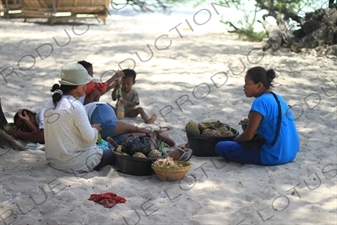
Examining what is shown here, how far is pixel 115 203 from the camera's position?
4.33 meters

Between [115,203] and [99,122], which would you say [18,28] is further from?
[115,203]

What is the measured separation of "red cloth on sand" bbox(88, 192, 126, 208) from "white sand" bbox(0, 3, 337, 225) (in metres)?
0.05

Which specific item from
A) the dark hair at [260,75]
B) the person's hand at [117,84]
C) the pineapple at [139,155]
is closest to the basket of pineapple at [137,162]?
the pineapple at [139,155]

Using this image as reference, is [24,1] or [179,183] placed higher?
[179,183]

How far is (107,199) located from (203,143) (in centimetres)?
165

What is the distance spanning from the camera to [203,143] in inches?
225

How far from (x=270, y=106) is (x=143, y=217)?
72.0 inches

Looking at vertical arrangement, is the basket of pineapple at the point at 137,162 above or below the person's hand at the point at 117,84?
above

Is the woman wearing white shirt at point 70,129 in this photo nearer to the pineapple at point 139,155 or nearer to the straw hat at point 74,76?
the straw hat at point 74,76

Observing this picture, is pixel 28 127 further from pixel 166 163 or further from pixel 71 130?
pixel 166 163

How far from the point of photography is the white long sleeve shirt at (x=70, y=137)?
16.0ft

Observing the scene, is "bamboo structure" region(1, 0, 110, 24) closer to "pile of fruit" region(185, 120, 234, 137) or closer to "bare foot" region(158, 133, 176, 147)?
"bare foot" region(158, 133, 176, 147)

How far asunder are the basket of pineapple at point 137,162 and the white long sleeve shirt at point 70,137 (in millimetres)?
218

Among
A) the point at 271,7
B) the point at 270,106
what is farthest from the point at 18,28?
the point at 270,106
